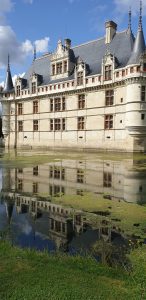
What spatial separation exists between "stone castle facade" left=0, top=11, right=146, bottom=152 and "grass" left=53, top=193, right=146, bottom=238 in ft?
66.4

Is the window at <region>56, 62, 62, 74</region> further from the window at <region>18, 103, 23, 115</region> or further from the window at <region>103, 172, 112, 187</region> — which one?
the window at <region>103, 172, 112, 187</region>

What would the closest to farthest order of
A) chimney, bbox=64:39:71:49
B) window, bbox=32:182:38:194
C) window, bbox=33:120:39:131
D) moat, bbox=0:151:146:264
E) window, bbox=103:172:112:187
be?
moat, bbox=0:151:146:264 → window, bbox=32:182:38:194 → window, bbox=103:172:112:187 → window, bbox=33:120:39:131 → chimney, bbox=64:39:71:49

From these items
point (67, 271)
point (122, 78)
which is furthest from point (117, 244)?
point (122, 78)

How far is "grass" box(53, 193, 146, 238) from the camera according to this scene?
20.2 ft

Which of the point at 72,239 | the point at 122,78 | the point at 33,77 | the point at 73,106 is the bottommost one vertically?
the point at 72,239

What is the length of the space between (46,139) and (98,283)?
3470cm

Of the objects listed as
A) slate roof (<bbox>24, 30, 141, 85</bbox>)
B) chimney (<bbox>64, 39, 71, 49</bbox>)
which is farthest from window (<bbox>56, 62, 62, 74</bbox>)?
chimney (<bbox>64, 39, 71, 49</bbox>)

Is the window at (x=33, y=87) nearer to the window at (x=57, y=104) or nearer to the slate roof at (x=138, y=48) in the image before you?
the window at (x=57, y=104)

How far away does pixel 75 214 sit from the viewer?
7.12m

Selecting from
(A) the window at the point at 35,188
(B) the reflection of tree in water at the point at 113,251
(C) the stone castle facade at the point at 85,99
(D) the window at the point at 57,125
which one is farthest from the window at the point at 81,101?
(B) the reflection of tree in water at the point at 113,251

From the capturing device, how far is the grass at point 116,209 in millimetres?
6166

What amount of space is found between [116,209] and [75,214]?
128cm

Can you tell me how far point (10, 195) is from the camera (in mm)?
9367

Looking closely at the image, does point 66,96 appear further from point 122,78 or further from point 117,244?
point 117,244
